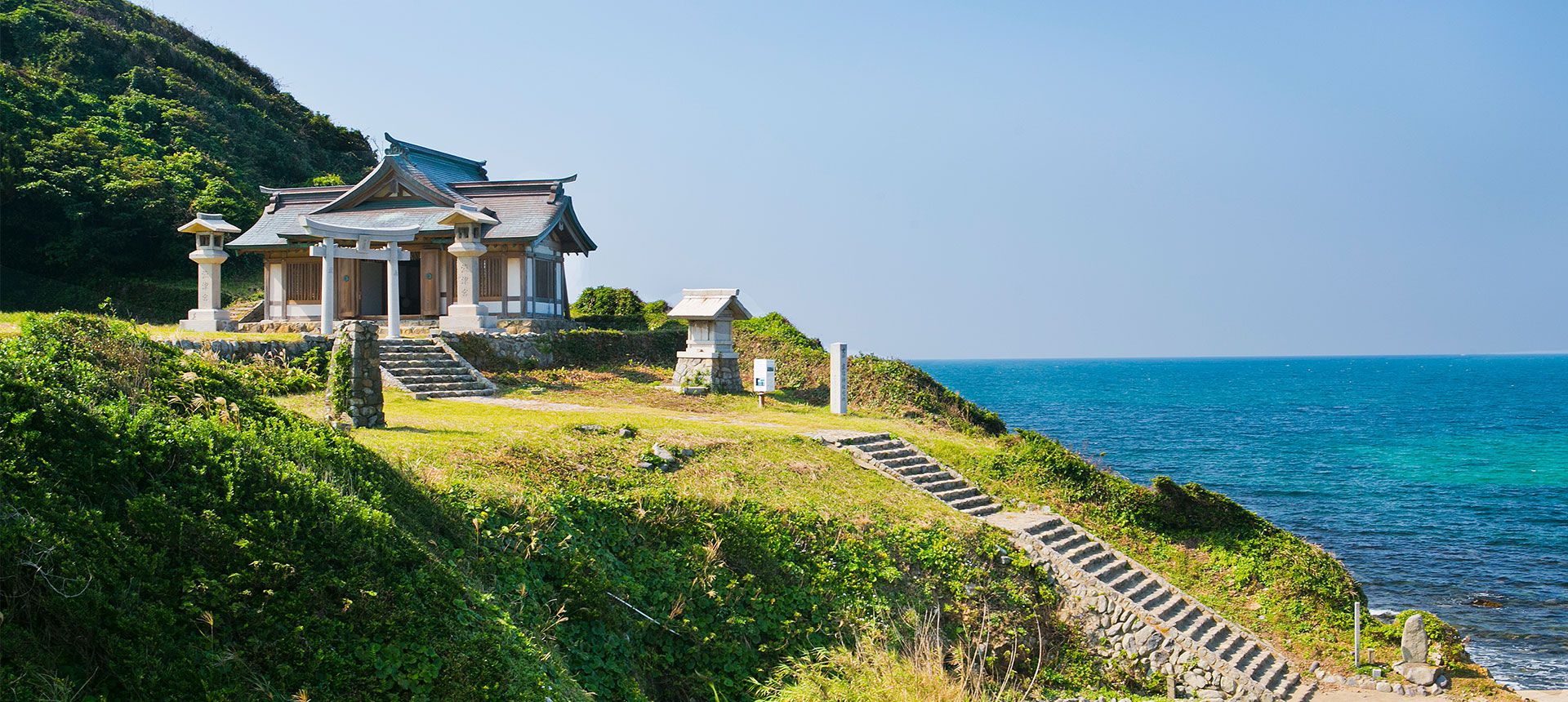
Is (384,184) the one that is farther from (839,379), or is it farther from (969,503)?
(969,503)

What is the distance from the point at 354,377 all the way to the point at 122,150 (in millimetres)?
38335

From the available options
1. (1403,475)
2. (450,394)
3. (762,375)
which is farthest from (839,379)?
(1403,475)

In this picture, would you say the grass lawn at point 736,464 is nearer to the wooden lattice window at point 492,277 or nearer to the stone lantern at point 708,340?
the stone lantern at point 708,340

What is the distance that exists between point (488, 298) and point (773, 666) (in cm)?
2434

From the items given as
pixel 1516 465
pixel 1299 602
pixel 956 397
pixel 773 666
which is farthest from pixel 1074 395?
pixel 773 666

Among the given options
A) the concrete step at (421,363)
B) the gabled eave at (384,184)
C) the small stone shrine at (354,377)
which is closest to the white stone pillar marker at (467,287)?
the concrete step at (421,363)

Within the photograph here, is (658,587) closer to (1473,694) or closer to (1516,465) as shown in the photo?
(1473,694)

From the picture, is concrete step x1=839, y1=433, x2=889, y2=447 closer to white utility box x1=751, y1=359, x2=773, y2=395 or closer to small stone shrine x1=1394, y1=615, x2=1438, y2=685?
white utility box x1=751, y1=359, x2=773, y2=395

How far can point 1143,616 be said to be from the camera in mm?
17938

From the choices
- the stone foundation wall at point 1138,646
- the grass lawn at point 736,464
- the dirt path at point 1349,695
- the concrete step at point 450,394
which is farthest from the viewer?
the concrete step at point 450,394

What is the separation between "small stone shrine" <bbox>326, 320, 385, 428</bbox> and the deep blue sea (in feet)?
62.8

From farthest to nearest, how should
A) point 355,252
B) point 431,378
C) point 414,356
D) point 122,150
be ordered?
point 122,150 < point 355,252 < point 414,356 < point 431,378

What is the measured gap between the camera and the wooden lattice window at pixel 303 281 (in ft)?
117

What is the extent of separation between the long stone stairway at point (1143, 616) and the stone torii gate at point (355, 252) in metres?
14.1
